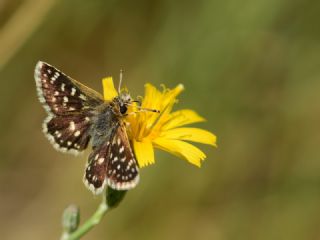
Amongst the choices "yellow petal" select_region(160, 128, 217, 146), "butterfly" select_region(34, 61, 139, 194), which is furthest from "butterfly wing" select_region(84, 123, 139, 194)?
"yellow petal" select_region(160, 128, 217, 146)

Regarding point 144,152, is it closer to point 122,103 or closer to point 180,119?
point 122,103

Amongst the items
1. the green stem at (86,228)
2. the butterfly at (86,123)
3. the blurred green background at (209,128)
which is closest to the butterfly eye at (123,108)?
the butterfly at (86,123)

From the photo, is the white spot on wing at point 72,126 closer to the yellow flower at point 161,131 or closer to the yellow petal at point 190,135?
the yellow flower at point 161,131

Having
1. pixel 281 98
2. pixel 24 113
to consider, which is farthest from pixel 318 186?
pixel 24 113

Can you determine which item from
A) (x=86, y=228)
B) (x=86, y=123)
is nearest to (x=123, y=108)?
(x=86, y=123)

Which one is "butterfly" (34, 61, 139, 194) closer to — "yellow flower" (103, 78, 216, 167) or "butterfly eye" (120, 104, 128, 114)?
"butterfly eye" (120, 104, 128, 114)

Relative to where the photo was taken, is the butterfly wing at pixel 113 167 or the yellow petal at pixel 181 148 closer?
the butterfly wing at pixel 113 167

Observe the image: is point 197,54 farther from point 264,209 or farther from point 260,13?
point 264,209
